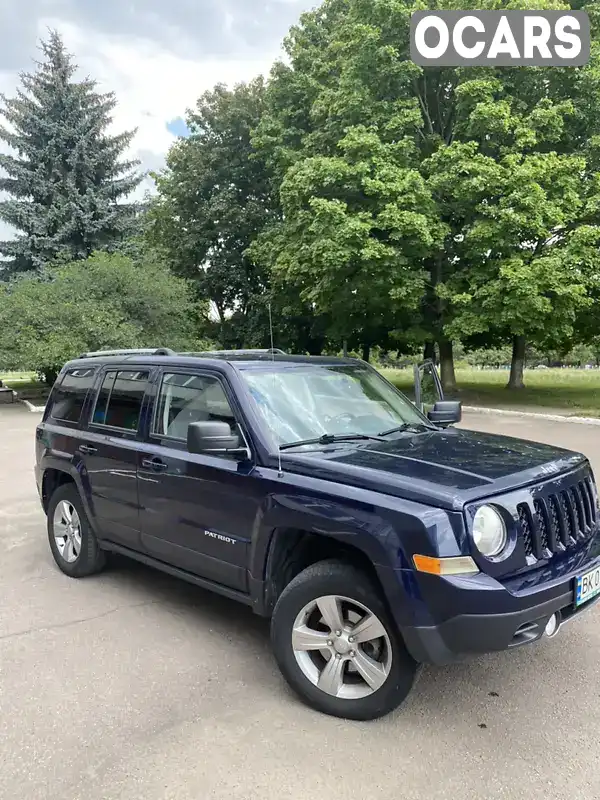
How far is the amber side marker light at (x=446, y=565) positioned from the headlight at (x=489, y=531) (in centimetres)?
9

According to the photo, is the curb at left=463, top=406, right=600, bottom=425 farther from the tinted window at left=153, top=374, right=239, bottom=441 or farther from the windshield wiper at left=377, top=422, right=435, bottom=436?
the tinted window at left=153, top=374, right=239, bottom=441

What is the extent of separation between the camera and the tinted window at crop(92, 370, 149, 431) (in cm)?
439

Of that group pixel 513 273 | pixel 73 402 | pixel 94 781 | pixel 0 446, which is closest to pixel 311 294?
pixel 513 273

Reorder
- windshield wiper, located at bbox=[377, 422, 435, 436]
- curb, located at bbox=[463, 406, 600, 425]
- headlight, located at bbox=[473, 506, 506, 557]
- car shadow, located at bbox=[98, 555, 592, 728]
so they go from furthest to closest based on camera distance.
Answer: curb, located at bbox=[463, 406, 600, 425] < windshield wiper, located at bbox=[377, 422, 435, 436] < car shadow, located at bbox=[98, 555, 592, 728] < headlight, located at bbox=[473, 506, 506, 557]

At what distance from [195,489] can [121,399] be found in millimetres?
1209

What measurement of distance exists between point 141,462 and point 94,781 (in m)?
1.95

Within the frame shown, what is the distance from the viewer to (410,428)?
4.11m

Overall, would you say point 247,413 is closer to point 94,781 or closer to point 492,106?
point 94,781

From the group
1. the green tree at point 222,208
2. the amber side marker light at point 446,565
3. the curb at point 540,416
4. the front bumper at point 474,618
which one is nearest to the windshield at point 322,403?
the amber side marker light at point 446,565

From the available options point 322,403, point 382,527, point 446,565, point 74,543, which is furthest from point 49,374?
point 446,565

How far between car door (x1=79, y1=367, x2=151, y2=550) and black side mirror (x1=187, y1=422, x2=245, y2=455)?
102 centimetres

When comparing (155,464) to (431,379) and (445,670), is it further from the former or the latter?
(431,379)

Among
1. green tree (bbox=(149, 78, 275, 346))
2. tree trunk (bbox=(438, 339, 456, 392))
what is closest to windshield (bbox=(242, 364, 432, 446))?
tree trunk (bbox=(438, 339, 456, 392))

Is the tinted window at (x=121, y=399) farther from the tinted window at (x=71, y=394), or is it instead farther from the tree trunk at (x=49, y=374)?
the tree trunk at (x=49, y=374)
